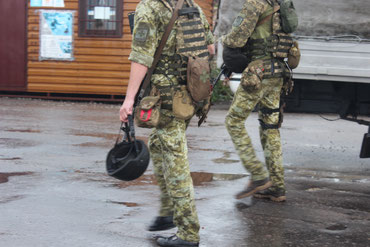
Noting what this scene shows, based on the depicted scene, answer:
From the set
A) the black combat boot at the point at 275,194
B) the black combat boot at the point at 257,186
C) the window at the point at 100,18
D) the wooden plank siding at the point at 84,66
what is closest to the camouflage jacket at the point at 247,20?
the black combat boot at the point at 257,186

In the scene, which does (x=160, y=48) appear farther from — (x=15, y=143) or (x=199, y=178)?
(x=15, y=143)

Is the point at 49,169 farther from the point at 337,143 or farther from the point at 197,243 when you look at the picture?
the point at 337,143

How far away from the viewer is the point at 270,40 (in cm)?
530

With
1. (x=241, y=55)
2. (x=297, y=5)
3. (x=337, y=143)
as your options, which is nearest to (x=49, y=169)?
(x=241, y=55)

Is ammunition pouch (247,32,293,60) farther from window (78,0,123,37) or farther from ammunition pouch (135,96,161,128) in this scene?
window (78,0,123,37)

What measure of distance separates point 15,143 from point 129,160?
4564 millimetres

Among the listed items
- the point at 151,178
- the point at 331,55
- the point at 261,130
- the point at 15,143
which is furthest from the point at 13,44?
the point at 261,130

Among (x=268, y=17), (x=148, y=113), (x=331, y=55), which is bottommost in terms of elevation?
(x=148, y=113)

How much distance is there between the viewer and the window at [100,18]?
1498 centimetres

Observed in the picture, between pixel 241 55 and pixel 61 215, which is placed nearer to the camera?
pixel 61 215

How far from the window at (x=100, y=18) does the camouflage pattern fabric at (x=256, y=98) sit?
10.0m

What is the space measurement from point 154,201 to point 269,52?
160 cm

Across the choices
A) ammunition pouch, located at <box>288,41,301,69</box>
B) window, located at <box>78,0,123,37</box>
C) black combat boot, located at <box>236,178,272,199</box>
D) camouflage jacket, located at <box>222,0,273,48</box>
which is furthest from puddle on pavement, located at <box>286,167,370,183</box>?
window, located at <box>78,0,123,37</box>

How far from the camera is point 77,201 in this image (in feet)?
16.6
